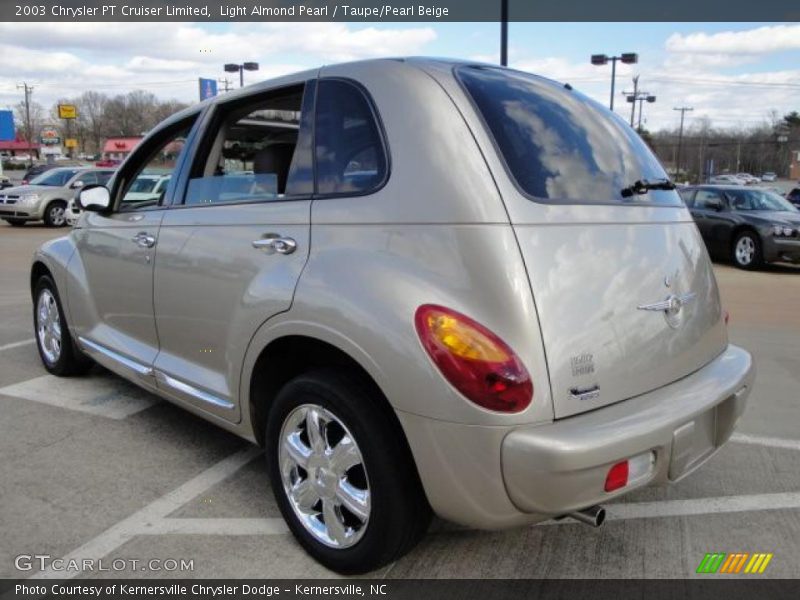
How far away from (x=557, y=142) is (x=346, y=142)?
81 centimetres

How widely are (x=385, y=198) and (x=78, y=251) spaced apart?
2.80 meters

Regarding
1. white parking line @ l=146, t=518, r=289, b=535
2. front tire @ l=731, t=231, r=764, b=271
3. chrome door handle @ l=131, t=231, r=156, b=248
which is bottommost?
white parking line @ l=146, t=518, r=289, b=535

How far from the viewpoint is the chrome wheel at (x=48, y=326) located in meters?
4.88

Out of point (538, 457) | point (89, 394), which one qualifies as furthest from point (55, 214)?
point (538, 457)

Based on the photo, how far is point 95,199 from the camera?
4.12 m

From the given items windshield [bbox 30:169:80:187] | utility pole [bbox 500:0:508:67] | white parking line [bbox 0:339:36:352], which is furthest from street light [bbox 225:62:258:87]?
white parking line [bbox 0:339:36:352]

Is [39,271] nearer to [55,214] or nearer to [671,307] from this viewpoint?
[671,307]

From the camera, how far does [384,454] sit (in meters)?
2.30

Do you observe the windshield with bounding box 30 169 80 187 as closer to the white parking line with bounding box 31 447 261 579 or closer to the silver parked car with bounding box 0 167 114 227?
the silver parked car with bounding box 0 167 114 227

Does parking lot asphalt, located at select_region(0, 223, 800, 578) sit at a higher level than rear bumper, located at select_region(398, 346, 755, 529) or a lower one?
lower

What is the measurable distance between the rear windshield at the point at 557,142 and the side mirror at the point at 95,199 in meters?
2.47

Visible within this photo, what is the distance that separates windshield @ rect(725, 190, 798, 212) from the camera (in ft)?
43.5

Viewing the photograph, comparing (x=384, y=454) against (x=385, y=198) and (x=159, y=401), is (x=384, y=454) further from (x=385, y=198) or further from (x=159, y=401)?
(x=159, y=401)

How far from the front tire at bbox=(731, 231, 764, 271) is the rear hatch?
10.7 m
